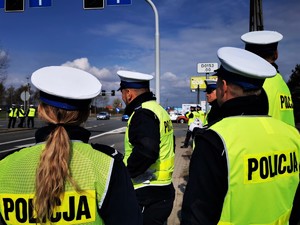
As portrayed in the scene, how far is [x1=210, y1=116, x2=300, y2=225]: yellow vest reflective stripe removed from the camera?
1.63 m

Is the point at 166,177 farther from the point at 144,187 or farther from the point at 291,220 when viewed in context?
the point at 291,220

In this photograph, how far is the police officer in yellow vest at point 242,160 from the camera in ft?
5.30

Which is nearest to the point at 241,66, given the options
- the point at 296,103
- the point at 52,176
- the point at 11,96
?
the point at 52,176

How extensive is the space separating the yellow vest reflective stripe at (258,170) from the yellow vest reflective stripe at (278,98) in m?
1.06

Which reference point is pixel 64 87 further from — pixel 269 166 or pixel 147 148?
pixel 147 148

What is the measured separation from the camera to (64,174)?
1562mm

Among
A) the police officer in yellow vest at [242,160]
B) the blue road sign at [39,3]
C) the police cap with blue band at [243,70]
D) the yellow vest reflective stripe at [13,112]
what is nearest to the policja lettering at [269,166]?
the police officer in yellow vest at [242,160]

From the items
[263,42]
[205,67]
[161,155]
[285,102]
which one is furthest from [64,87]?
[205,67]

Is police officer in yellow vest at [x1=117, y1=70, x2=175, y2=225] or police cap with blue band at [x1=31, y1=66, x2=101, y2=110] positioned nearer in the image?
police cap with blue band at [x1=31, y1=66, x2=101, y2=110]

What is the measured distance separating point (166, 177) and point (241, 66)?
1731 millimetres

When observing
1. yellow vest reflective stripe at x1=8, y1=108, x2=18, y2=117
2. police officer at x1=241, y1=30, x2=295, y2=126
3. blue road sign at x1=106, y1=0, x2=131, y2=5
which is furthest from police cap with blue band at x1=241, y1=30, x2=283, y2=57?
yellow vest reflective stripe at x1=8, y1=108, x2=18, y2=117

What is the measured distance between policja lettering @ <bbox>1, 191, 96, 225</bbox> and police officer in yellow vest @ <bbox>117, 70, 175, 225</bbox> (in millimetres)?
1389

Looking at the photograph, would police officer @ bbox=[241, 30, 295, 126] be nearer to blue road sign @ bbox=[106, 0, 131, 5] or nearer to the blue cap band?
the blue cap band

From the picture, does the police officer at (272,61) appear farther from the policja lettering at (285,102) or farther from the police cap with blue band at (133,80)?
the police cap with blue band at (133,80)
